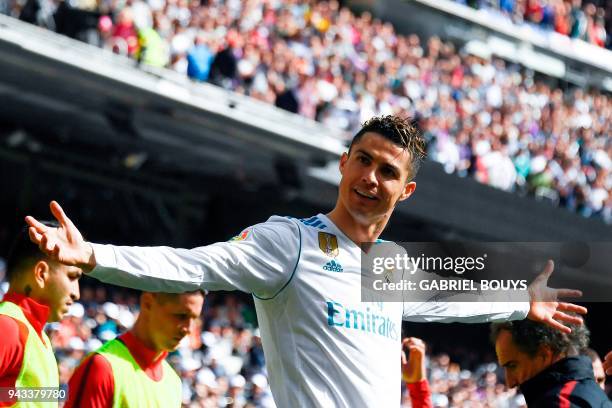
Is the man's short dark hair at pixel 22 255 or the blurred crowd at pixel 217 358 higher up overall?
the blurred crowd at pixel 217 358

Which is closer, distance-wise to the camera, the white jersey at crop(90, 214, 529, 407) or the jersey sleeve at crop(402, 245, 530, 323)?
the white jersey at crop(90, 214, 529, 407)

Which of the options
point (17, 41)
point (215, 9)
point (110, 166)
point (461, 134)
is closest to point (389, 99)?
point (461, 134)

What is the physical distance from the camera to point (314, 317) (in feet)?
13.8

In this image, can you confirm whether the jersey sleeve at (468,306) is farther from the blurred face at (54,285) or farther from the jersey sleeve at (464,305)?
the blurred face at (54,285)

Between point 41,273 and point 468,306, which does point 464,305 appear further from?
point 41,273

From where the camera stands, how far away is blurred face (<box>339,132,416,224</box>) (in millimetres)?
4375

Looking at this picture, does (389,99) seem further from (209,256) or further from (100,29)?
(209,256)

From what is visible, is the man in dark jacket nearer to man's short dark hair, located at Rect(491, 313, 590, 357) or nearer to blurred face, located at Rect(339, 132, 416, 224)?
man's short dark hair, located at Rect(491, 313, 590, 357)

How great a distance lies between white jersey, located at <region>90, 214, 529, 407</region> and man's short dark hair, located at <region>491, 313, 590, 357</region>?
73cm

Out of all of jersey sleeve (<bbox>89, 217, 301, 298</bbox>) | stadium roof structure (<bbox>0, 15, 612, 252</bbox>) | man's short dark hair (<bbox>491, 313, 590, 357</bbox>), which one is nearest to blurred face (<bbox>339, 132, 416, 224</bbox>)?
jersey sleeve (<bbox>89, 217, 301, 298</bbox>)

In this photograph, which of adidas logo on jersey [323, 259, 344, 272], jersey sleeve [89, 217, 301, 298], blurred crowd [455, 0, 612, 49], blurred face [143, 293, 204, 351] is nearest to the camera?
jersey sleeve [89, 217, 301, 298]

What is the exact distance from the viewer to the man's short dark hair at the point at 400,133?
4453mm

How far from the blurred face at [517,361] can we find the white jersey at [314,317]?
73 cm

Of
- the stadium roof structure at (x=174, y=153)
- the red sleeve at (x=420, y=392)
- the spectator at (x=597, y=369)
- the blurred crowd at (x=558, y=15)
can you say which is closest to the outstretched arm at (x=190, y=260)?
the red sleeve at (x=420, y=392)
